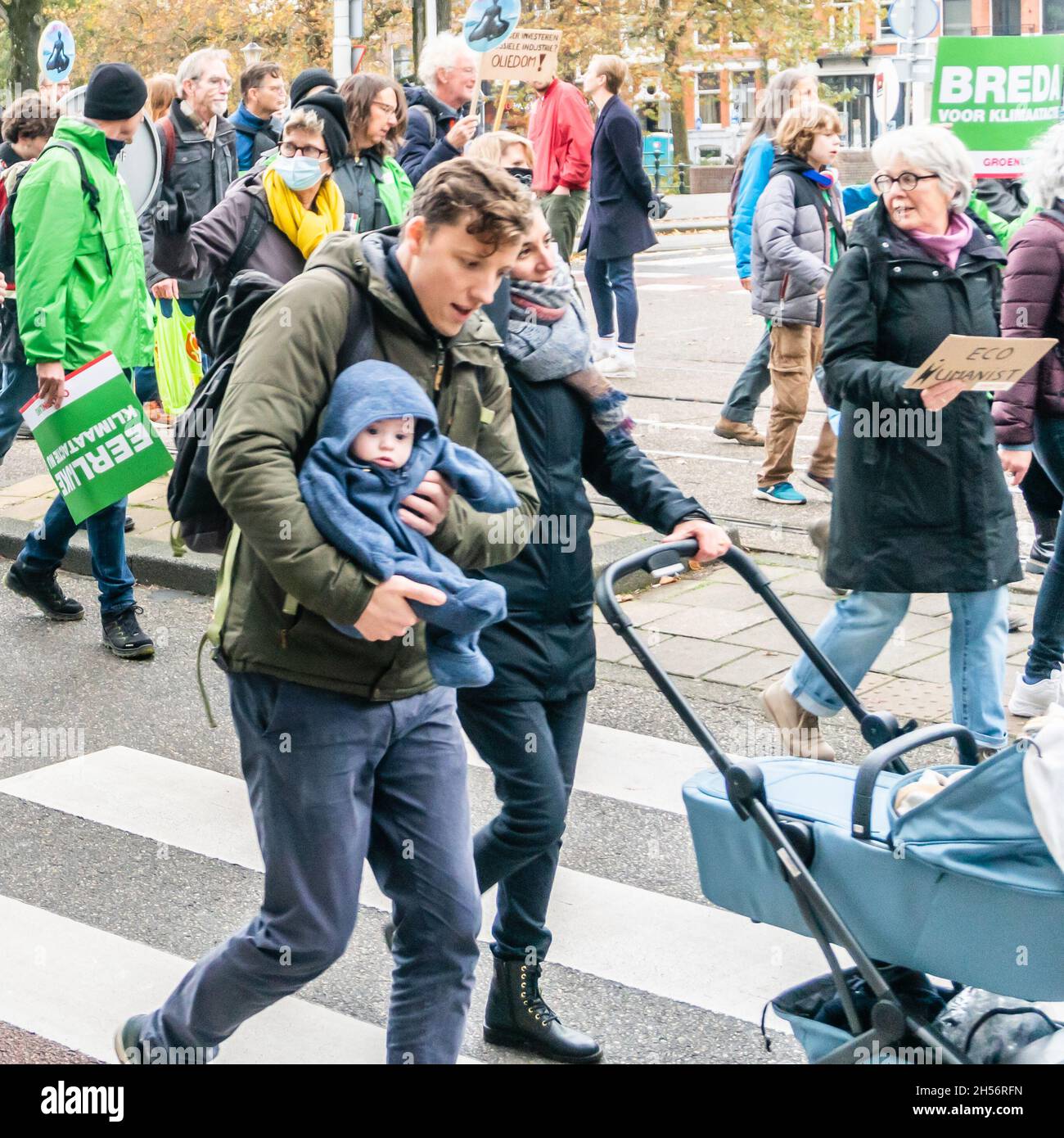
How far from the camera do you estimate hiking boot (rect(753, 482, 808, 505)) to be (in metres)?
8.84

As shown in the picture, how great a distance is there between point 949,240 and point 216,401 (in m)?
2.74

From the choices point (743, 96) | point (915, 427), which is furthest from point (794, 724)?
point (743, 96)

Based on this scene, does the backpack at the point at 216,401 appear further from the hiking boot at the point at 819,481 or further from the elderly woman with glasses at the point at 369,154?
the hiking boot at the point at 819,481

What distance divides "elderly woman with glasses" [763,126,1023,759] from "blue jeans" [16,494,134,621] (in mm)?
2970

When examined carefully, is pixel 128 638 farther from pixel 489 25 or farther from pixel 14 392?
pixel 489 25

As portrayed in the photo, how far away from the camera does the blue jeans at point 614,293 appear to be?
1238 centimetres

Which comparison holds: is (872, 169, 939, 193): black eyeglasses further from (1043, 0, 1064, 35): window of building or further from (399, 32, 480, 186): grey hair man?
(1043, 0, 1064, 35): window of building

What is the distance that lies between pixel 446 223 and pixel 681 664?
12.4 feet

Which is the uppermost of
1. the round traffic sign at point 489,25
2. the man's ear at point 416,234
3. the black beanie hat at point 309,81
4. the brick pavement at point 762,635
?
the round traffic sign at point 489,25

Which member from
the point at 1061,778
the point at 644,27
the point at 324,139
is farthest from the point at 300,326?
the point at 644,27

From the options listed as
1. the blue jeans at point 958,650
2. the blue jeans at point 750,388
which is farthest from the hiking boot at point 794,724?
the blue jeans at point 750,388

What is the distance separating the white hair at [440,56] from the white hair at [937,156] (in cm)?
571

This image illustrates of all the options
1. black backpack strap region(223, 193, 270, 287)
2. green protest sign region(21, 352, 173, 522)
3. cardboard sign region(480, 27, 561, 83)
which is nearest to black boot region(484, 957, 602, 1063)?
green protest sign region(21, 352, 173, 522)
